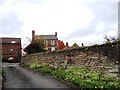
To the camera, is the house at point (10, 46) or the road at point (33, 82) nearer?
the road at point (33, 82)

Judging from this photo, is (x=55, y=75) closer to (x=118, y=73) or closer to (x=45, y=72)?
(x=45, y=72)

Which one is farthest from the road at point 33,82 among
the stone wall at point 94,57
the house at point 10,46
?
the house at point 10,46

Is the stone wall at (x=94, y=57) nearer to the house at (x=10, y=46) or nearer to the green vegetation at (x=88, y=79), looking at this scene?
the green vegetation at (x=88, y=79)

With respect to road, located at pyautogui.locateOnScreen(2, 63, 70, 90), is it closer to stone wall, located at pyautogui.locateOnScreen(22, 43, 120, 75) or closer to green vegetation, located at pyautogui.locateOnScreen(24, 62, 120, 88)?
green vegetation, located at pyautogui.locateOnScreen(24, 62, 120, 88)

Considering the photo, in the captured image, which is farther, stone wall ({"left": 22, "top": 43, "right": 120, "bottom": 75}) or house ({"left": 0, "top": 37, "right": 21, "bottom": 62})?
house ({"left": 0, "top": 37, "right": 21, "bottom": 62})

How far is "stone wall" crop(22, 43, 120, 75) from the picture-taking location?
13444 mm

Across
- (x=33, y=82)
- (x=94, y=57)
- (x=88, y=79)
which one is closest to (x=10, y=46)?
(x=33, y=82)

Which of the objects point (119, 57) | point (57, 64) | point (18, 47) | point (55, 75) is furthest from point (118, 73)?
point (18, 47)

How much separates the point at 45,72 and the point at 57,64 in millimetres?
1051

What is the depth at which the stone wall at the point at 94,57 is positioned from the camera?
1344 cm

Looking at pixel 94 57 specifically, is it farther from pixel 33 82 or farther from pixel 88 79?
pixel 33 82

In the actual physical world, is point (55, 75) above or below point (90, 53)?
below

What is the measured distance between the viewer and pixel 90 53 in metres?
15.5

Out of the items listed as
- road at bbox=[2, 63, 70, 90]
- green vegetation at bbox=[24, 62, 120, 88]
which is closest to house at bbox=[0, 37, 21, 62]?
road at bbox=[2, 63, 70, 90]
